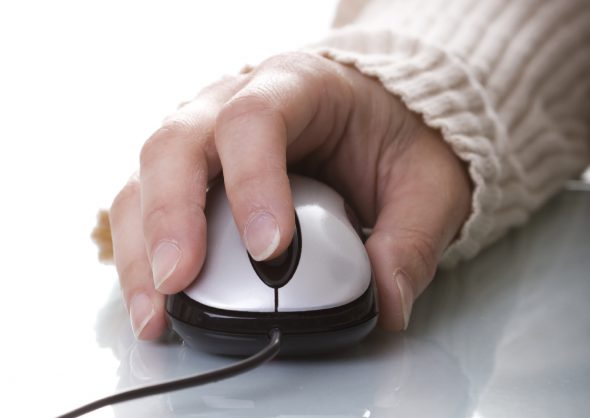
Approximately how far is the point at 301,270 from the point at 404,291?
0.31 feet

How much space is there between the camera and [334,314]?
469 mm

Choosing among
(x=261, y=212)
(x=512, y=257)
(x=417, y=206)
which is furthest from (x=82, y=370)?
(x=512, y=257)

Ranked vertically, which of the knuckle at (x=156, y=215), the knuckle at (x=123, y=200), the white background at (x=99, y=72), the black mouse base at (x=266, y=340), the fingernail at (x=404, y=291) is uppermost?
the knuckle at (x=156, y=215)

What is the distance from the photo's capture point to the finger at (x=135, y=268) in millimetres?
511

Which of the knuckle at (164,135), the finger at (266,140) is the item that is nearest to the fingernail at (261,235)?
the finger at (266,140)

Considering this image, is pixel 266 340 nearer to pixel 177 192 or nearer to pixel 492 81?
pixel 177 192

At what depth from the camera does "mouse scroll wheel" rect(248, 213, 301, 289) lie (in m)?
0.47

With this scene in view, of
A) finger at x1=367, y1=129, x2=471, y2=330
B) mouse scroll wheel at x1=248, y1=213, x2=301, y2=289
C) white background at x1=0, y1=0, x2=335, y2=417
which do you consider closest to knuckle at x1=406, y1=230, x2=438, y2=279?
finger at x1=367, y1=129, x2=471, y2=330

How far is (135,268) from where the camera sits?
530mm

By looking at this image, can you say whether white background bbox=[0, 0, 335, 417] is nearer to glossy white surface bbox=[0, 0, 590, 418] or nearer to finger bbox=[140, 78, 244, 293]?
glossy white surface bbox=[0, 0, 590, 418]

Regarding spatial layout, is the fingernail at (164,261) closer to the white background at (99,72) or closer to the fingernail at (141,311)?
the fingernail at (141,311)

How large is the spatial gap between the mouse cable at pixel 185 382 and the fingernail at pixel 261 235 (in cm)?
5

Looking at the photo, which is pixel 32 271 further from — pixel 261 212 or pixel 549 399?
pixel 549 399

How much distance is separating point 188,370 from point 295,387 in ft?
0.23
